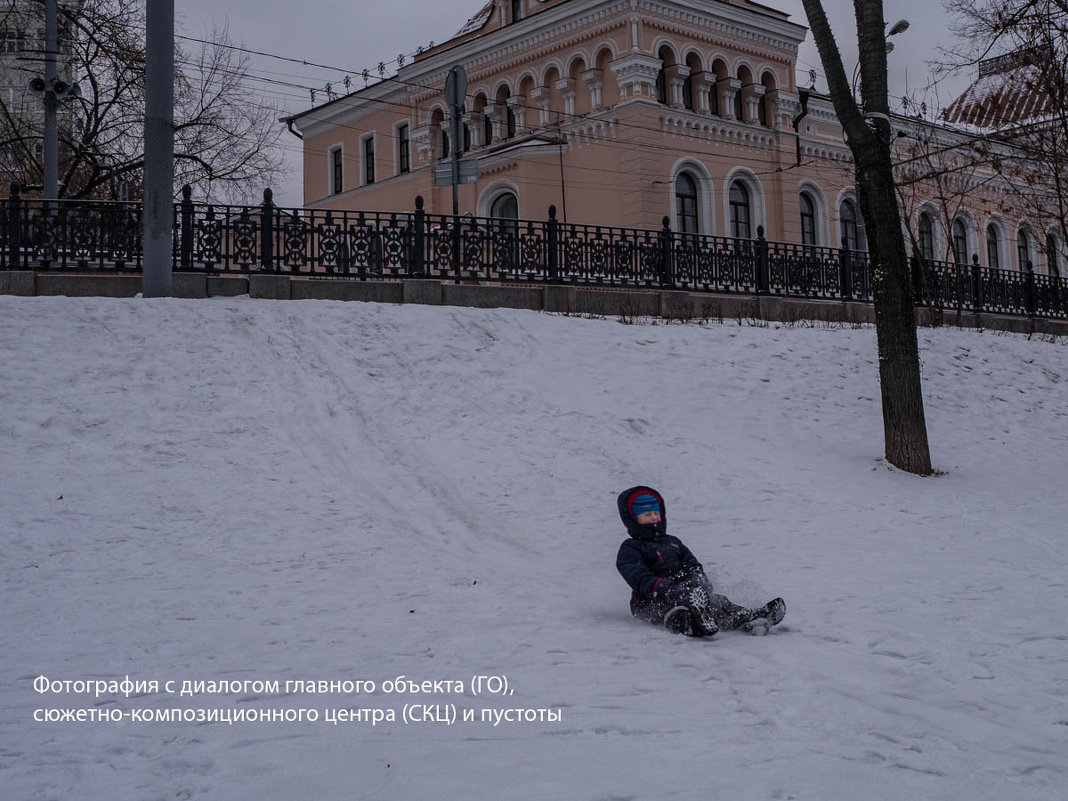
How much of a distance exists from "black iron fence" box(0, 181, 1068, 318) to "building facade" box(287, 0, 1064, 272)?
8020mm

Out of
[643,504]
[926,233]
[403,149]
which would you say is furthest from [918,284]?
[403,149]

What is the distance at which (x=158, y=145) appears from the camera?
1077 cm

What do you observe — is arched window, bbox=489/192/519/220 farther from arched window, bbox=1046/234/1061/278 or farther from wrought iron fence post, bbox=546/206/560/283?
arched window, bbox=1046/234/1061/278

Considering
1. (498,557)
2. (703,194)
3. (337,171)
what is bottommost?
(498,557)

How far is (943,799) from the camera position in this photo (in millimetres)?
2576

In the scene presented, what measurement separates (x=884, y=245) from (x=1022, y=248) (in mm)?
33503

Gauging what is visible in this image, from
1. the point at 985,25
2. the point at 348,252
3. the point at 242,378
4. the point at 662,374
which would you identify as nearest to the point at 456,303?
the point at 348,252

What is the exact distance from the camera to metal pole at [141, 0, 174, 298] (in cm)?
1073

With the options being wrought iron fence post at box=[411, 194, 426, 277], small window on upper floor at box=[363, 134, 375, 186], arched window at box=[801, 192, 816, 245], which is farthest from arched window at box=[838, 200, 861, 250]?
wrought iron fence post at box=[411, 194, 426, 277]

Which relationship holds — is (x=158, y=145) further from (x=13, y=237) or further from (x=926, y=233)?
(x=926, y=233)

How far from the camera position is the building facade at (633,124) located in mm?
24172

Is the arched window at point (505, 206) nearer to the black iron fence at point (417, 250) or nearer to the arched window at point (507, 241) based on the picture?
the black iron fence at point (417, 250)

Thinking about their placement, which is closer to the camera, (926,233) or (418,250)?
(418,250)

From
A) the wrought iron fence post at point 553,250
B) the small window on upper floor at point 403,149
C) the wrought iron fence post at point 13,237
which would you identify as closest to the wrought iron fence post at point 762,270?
the wrought iron fence post at point 553,250
